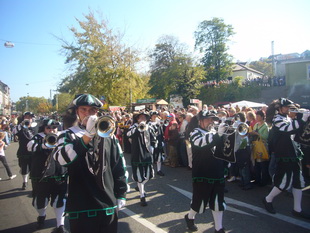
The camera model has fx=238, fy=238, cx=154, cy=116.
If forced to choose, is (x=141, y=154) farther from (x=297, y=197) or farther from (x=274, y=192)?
(x=297, y=197)

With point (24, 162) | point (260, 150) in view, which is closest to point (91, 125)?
point (260, 150)

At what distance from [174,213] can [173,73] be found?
32.4 meters

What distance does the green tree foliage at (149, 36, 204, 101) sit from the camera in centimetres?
3114

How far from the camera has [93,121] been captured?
2.03m

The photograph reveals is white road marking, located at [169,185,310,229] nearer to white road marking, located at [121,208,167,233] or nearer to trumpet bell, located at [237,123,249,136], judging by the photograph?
white road marking, located at [121,208,167,233]

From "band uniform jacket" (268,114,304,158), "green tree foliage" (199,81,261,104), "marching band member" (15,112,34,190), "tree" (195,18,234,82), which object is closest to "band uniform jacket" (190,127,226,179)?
"band uniform jacket" (268,114,304,158)

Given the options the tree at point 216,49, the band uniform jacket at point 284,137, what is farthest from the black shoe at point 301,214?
the tree at point 216,49

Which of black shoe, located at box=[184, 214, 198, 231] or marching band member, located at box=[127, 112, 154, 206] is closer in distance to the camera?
black shoe, located at box=[184, 214, 198, 231]

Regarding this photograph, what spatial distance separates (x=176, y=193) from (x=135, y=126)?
1.96 meters

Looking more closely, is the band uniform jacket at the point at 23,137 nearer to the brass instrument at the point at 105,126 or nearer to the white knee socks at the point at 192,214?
the white knee socks at the point at 192,214

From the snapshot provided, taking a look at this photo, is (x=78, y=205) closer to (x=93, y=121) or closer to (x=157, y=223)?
(x=93, y=121)

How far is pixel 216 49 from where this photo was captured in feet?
116

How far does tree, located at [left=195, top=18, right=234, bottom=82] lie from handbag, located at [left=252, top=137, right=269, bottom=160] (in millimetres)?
30611

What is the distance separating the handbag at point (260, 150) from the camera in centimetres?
611
